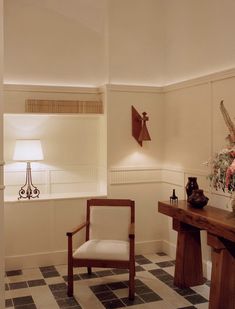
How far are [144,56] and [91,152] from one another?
1421 mm

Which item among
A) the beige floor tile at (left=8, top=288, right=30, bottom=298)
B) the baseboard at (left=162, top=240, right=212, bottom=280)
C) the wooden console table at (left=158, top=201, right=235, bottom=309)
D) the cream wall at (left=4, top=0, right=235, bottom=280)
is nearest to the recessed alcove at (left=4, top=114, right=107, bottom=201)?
the cream wall at (left=4, top=0, right=235, bottom=280)

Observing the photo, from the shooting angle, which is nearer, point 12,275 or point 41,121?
point 12,275

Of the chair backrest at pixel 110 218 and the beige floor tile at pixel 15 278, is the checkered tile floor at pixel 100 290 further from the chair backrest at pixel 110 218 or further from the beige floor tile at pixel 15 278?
the chair backrest at pixel 110 218

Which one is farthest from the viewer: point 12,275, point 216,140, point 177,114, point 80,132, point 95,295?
point 80,132

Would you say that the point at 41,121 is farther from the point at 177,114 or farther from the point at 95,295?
the point at 95,295

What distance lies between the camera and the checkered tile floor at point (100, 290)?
3459mm

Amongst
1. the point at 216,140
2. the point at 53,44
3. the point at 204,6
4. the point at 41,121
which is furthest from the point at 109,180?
the point at 204,6

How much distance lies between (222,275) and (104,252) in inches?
44.0

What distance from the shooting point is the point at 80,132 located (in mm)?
4992

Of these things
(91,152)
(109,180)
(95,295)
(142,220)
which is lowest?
(95,295)

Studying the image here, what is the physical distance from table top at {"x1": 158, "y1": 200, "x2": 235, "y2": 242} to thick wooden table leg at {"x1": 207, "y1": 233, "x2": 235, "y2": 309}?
11 cm

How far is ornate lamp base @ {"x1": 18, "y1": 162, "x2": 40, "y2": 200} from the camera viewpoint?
15.1ft

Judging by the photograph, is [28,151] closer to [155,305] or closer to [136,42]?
[136,42]

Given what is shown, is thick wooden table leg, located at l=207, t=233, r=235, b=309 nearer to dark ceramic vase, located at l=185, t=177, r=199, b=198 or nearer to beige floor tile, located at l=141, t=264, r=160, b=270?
dark ceramic vase, located at l=185, t=177, r=199, b=198
